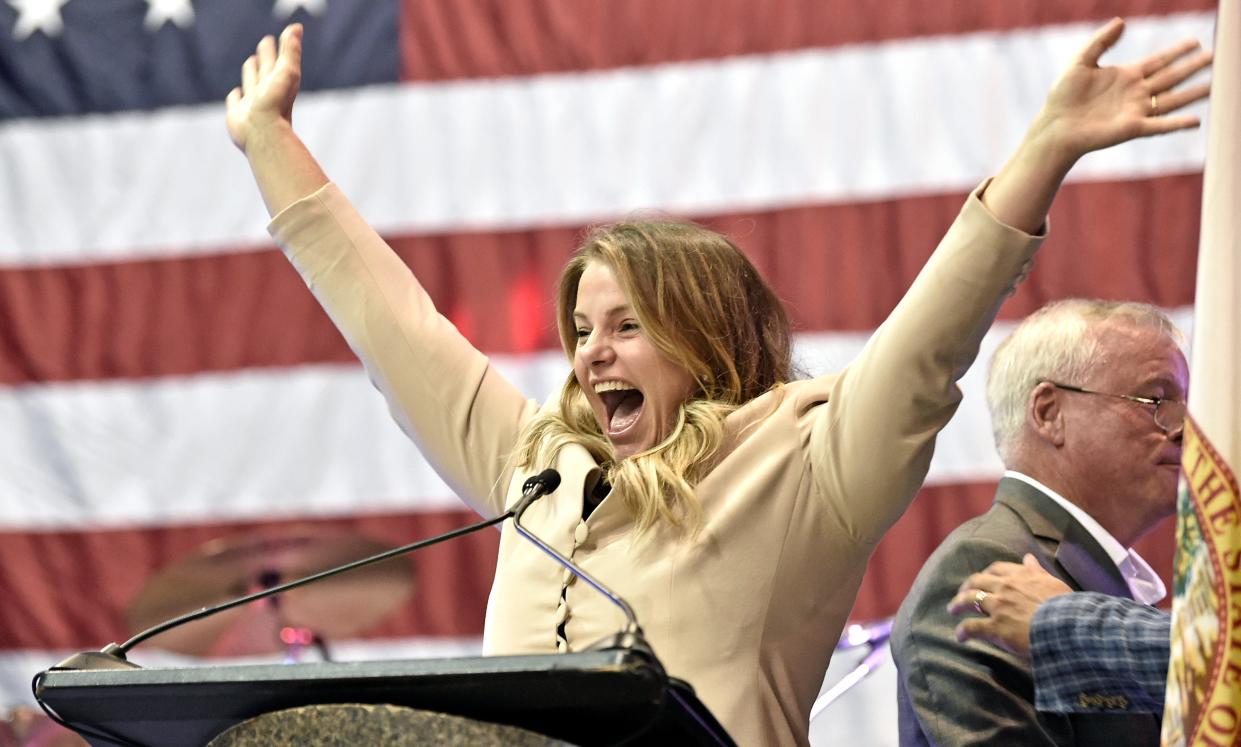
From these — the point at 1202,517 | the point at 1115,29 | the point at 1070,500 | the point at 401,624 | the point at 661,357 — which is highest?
the point at 1115,29

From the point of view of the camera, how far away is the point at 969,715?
1993 millimetres

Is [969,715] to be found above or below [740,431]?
below

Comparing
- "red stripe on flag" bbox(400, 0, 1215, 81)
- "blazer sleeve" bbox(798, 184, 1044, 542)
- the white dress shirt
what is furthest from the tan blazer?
"red stripe on flag" bbox(400, 0, 1215, 81)

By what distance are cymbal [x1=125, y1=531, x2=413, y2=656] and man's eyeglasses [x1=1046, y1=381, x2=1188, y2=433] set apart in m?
1.47

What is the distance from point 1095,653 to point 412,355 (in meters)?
0.90

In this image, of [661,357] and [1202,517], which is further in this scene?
[661,357]

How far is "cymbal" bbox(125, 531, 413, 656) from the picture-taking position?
3.10 m

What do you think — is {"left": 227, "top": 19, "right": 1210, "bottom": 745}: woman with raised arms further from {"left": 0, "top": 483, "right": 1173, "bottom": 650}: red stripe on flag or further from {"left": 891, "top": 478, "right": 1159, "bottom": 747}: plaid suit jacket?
{"left": 0, "top": 483, "right": 1173, "bottom": 650}: red stripe on flag

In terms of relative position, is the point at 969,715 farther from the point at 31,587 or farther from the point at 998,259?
the point at 31,587

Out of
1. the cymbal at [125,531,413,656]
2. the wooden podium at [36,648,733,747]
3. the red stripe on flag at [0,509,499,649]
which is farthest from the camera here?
the red stripe on flag at [0,509,499,649]

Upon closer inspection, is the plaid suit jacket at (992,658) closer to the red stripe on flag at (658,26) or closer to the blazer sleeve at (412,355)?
the blazer sleeve at (412,355)

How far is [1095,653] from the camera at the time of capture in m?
1.67

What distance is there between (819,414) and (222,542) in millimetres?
1846

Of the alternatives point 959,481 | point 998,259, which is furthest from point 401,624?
point 998,259
